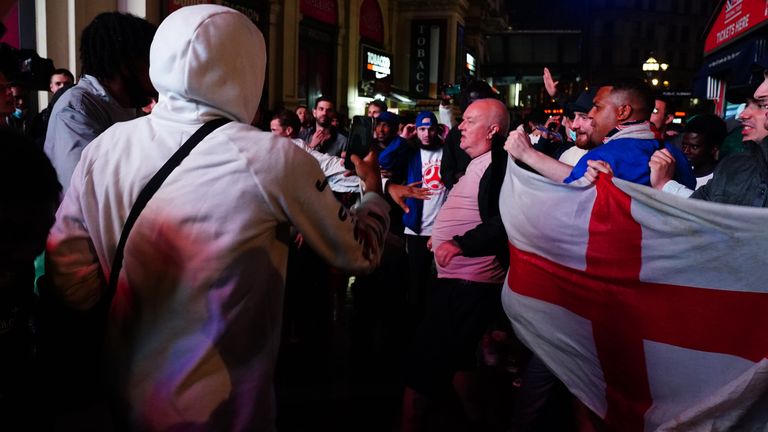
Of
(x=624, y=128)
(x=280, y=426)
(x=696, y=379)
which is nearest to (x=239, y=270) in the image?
(x=696, y=379)

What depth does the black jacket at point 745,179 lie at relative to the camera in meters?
3.25

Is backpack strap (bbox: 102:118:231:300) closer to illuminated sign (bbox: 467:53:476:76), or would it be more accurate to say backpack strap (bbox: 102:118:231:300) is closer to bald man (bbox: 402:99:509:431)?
bald man (bbox: 402:99:509:431)

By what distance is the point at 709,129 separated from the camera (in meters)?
6.52

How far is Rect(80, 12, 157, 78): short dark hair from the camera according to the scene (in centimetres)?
309

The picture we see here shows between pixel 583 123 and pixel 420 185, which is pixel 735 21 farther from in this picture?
pixel 583 123

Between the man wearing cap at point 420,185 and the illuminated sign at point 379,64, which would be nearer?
the man wearing cap at point 420,185

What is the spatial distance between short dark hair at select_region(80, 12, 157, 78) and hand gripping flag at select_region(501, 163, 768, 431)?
1.90m

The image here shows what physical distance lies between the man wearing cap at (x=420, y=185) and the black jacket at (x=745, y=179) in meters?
3.48

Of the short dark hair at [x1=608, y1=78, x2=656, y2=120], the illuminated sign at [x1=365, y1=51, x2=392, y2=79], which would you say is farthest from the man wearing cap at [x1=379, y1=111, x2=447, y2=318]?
the illuminated sign at [x1=365, y1=51, x2=392, y2=79]

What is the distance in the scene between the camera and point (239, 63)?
2152mm

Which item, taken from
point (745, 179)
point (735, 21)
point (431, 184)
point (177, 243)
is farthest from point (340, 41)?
point (177, 243)

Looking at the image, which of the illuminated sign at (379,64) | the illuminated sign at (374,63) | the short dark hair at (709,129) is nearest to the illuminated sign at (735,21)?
the short dark hair at (709,129)

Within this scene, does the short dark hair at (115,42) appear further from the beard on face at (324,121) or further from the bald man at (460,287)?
the beard on face at (324,121)

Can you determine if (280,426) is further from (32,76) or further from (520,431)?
(32,76)
